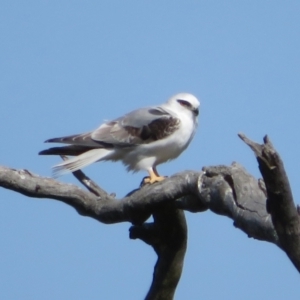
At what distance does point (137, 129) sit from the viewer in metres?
8.40

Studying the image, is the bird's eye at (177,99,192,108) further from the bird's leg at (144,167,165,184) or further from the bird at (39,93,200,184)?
the bird's leg at (144,167,165,184)

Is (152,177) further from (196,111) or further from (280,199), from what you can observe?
(280,199)

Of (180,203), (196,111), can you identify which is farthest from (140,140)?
(180,203)

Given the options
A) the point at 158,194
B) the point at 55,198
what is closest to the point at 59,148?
the point at 55,198

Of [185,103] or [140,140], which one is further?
[185,103]

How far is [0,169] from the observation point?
5.75 m

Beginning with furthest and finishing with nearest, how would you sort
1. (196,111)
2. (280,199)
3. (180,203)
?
(196,111) < (180,203) < (280,199)

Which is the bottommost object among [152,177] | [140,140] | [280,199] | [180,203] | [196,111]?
[280,199]

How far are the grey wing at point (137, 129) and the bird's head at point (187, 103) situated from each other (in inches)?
18.9

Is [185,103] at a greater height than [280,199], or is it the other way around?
[185,103]

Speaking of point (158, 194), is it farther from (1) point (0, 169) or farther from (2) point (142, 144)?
(2) point (142, 144)

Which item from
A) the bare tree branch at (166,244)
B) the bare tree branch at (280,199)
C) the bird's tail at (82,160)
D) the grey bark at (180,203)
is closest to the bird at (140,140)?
the bird's tail at (82,160)

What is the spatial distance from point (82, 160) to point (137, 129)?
85 cm

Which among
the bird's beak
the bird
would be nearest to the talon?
the bird
